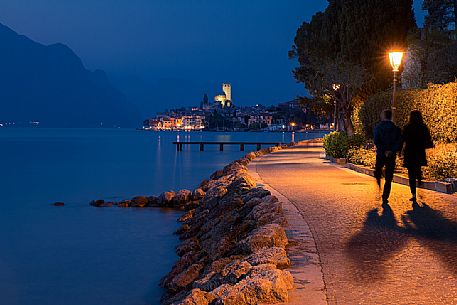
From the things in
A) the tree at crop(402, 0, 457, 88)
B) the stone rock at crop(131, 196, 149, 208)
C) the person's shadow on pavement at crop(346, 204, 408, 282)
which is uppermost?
the tree at crop(402, 0, 457, 88)

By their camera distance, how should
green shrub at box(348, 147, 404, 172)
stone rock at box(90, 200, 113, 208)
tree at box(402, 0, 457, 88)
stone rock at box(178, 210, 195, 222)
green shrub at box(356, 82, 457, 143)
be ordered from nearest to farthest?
green shrub at box(356, 82, 457, 143)
stone rock at box(178, 210, 195, 222)
green shrub at box(348, 147, 404, 172)
stone rock at box(90, 200, 113, 208)
tree at box(402, 0, 457, 88)

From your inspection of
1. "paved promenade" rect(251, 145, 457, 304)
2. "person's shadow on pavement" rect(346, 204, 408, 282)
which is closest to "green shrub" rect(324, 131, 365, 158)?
"paved promenade" rect(251, 145, 457, 304)

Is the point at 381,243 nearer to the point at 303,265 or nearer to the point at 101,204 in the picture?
the point at 303,265

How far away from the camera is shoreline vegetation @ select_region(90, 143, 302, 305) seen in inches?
245

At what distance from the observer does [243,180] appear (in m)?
17.8

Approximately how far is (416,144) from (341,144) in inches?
594

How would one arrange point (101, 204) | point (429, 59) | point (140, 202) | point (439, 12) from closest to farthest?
A: point (140, 202) → point (101, 204) → point (429, 59) → point (439, 12)

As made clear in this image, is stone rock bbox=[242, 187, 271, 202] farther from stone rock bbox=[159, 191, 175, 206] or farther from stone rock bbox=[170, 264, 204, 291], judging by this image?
stone rock bbox=[159, 191, 175, 206]

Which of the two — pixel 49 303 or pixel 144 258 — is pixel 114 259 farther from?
pixel 49 303

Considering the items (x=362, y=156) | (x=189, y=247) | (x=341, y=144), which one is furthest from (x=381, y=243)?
(x=341, y=144)

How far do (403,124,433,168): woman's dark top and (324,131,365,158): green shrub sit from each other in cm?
1383

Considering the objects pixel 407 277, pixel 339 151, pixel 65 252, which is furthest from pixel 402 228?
pixel 339 151

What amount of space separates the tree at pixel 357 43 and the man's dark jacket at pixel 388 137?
868 inches

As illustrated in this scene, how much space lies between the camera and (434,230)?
1009 cm
